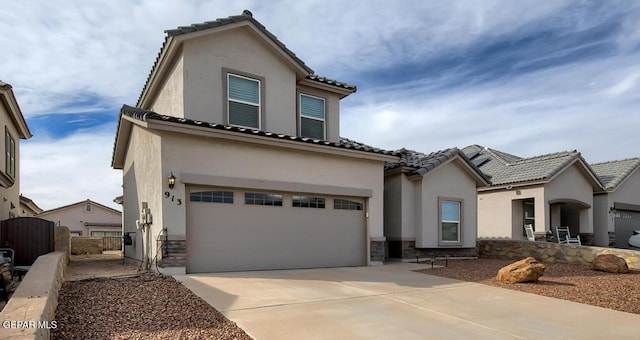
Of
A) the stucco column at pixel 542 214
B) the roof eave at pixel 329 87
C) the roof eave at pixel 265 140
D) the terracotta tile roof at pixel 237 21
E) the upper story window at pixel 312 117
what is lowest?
the stucco column at pixel 542 214

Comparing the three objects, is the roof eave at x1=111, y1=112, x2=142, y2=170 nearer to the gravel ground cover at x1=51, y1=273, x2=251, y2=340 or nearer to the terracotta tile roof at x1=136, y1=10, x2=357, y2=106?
the terracotta tile roof at x1=136, y1=10, x2=357, y2=106

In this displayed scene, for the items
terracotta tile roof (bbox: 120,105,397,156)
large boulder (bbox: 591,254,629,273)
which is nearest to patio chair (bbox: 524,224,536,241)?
large boulder (bbox: 591,254,629,273)

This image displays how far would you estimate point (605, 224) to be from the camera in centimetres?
2167

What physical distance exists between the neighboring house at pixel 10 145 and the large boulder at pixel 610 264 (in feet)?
56.6

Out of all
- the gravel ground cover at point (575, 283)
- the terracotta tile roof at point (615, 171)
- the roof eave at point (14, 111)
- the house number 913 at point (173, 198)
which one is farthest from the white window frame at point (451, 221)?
the roof eave at point (14, 111)

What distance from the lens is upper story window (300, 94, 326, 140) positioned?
14.1 m

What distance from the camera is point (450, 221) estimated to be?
15648 mm

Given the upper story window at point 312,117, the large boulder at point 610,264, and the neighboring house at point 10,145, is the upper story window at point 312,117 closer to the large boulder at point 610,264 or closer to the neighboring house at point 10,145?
the neighboring house at point 10,145

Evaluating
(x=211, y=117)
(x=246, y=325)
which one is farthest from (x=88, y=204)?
(x=246, y=325)

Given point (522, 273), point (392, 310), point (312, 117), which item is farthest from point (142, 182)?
point (522, 273)

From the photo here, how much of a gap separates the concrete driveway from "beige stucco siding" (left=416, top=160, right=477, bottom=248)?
4871mm

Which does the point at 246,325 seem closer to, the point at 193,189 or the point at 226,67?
the point at 193,189

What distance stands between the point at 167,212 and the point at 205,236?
3.76 feet

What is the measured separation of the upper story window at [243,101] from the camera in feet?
40.4
